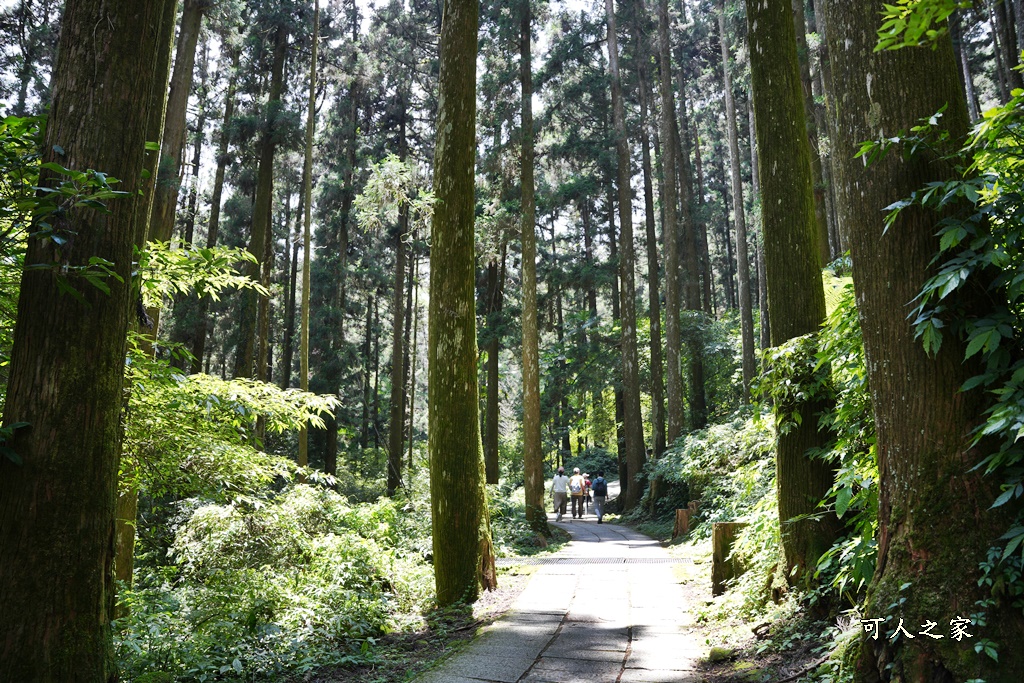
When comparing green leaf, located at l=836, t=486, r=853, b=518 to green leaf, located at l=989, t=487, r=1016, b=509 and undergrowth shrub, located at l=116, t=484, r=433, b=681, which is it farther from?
undergrowth shrub, located at l=116, t=484, r=433, b=681

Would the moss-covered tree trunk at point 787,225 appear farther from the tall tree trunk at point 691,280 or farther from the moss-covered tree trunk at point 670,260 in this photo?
the tall tree trunk at point 691,280

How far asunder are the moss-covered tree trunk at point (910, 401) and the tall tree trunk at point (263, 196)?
55.4ft

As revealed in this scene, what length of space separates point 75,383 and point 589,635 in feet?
15.3

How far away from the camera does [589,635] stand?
5949 mm

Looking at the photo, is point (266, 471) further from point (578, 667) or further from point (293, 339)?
point (293, 339)

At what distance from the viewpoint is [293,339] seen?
28.8 metres

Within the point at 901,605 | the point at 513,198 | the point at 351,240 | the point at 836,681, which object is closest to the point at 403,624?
the point at 836,681

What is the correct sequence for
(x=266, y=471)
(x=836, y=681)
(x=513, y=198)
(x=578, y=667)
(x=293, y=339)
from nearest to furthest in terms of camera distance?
(x=836, y=681) → (x=578, y=667) → (x=266, y=471) → (x=513, y=198) → (x=293, y=339)

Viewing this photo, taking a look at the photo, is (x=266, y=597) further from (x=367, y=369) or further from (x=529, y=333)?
(x=367, y=369)

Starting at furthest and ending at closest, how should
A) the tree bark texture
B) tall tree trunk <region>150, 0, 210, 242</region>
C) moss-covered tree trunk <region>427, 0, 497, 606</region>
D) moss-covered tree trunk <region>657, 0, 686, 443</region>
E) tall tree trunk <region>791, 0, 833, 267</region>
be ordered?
the tree bark texture → moss-covered tree trunk <region>657, 0, 686, 443</region> → tall tree trunk <region>791, 0, 833, 267</region> → tall tree trunk <region>150, 0, 210, 242</region> → moss-covered tree trunk <region>427, 0, 497, 606</region>

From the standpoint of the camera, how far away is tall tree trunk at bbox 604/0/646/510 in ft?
70.1

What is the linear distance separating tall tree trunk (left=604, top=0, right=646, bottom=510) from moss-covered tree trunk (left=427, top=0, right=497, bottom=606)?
13855mm

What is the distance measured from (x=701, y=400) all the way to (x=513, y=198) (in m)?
12.2

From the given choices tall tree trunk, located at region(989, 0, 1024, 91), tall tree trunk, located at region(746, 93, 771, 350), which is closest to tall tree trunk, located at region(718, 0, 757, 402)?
tall tree trunk, located at region(746, 93, 771, 350)
